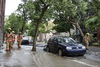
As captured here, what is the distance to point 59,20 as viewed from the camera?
83.2 ft

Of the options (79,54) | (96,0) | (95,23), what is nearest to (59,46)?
(79,54)

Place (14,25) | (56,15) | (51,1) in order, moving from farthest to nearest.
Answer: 1. (14,25)
2. (56,15)
3. (51,1)

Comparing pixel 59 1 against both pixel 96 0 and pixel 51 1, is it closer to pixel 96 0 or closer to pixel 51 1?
pixel 51 1

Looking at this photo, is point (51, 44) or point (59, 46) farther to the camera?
point (51, 44)

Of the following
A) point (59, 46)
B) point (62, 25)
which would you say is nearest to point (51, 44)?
point (59, 46)

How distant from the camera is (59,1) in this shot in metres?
12.0

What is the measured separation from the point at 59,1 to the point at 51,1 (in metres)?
1.07

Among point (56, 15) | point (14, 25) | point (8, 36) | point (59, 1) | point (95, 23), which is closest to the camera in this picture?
point (8, 36)

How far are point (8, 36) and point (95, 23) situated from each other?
44.2 feet

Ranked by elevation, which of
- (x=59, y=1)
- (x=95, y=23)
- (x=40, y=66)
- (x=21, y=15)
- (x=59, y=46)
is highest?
(x=21, y=15)

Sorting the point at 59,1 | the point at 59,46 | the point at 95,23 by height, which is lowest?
the point at 59,46

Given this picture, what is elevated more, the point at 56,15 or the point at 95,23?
the point at 56,15

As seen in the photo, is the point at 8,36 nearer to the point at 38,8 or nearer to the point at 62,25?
the point at 38,8

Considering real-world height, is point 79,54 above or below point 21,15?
below
